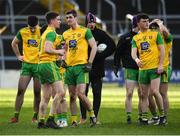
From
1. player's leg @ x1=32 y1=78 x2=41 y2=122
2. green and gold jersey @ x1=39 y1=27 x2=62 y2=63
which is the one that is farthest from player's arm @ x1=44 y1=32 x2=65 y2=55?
player's leg @ x1=32 y1=78 x2=41 y2=122

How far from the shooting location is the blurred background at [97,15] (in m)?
45.1

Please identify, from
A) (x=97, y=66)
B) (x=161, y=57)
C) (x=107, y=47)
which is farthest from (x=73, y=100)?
(x=161, y=57)

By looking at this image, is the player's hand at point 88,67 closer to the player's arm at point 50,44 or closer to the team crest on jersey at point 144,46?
the player's arm at point 50,44

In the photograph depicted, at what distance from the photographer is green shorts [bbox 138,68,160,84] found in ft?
62.5

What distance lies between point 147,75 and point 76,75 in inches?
65.9

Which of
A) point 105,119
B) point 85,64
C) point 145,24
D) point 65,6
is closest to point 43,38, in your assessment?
point 85,64

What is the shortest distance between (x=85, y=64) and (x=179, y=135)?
11.4 feet

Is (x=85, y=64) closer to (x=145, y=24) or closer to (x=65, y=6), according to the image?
(x=145, y=24)

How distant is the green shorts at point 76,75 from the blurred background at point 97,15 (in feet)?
80.1

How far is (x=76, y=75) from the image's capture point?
18.9 m

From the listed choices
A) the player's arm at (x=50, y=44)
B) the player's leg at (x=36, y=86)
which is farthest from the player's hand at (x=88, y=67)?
the player's leg at (x=36, y=86)

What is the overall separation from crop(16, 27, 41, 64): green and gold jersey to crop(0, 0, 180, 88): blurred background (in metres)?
22.8

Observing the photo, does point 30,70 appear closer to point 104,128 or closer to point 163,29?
point 104,128

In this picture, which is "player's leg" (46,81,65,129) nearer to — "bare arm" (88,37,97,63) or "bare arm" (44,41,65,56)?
"bare arm" (44,41,65,56)
